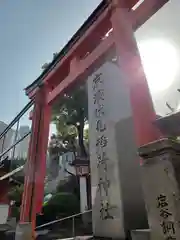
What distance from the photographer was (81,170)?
1309 cm

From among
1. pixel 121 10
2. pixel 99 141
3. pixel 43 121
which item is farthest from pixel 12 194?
pixel 121 10

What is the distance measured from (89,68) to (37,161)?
113 inches

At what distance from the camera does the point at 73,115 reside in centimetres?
1622

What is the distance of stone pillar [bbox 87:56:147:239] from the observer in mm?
3375

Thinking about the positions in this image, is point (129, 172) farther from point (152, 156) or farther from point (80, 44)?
point (80, 44)

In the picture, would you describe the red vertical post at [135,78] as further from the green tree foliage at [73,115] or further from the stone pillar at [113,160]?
the green tree foliage at [73,115]

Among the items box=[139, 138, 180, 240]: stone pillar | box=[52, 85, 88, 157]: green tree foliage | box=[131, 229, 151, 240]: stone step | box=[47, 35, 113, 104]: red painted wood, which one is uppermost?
box=[52, 85, 88, 157]: green tree foliage

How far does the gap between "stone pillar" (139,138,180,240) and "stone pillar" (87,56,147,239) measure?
1.66 meters

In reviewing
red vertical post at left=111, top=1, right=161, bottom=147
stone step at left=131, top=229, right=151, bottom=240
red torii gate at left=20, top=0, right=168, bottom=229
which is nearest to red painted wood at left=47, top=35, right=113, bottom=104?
red torii gate at left=20, top=0, right=168, bottom=229

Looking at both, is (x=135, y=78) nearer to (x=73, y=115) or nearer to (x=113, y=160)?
(x=113, y=160)

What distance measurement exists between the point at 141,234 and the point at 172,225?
73 cm

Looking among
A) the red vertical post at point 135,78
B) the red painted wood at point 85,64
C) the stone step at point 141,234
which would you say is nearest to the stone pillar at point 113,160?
the red painted wood at point 85,64

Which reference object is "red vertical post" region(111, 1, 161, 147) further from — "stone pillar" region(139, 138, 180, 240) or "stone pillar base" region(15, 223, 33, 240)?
"stone pillar base" region(15, 223, 33, 240)

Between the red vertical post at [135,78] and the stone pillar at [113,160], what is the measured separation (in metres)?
0.53
